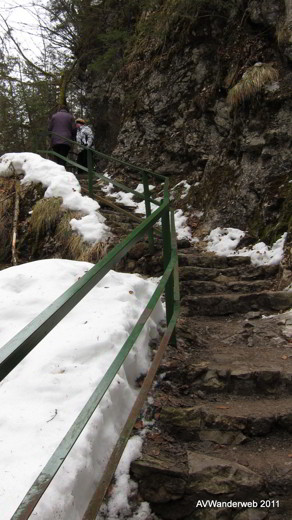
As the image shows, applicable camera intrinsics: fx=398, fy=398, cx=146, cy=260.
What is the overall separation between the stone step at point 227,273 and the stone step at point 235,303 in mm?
612

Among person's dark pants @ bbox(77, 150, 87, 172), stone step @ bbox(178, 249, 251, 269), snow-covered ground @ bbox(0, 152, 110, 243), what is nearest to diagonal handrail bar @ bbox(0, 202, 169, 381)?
Result: stone step @ bbox(178, 249, 251, 269)

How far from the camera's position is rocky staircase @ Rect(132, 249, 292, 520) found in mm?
2111

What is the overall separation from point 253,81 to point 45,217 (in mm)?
4038

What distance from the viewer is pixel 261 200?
6.27 meters

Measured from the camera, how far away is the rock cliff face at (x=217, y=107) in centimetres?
628

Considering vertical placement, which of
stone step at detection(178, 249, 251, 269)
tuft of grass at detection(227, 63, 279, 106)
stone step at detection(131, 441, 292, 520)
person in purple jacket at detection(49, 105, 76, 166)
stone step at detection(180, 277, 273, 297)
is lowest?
stone step at detection(131, 441, 292, 520)

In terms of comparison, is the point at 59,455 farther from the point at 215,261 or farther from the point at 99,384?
the point at 215,261

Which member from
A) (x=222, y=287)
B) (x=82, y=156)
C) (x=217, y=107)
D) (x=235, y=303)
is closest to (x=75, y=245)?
(x=222, y=287)

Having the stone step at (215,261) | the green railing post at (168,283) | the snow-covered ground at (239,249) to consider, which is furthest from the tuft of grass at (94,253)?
the green railing post at (168,283)

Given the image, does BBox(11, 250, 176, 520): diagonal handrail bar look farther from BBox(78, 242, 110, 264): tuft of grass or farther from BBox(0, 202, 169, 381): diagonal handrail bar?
BBox(78, 242, 110, 264): tuft of grass

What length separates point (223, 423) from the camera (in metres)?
2.53

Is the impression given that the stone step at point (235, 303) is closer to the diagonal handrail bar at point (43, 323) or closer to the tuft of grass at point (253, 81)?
the diagonal handrail bar at point (43, 323)

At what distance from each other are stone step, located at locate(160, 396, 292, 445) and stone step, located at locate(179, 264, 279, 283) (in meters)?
2.61

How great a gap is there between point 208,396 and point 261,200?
13.5ft
